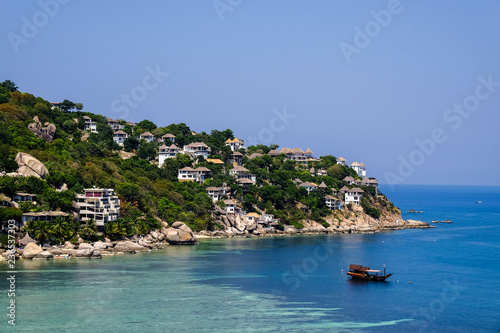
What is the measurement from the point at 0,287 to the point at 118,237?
60.8 feet

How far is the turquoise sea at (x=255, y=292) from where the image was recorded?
27.8 meters

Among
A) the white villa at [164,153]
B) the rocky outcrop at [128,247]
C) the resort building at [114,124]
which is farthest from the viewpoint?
the resort building at [114,124]

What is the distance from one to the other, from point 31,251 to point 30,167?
489 inches

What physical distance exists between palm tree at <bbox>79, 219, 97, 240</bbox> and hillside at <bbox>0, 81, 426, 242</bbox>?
0.09 meters

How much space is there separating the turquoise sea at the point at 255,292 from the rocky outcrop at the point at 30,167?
1293 centimetres

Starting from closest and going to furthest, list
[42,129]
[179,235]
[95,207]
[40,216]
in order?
[40,216] < [95,207] < [179,235] < [42,129]

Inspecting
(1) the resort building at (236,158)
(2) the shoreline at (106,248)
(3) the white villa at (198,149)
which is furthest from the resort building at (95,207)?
(1) the resort building at (236,158)

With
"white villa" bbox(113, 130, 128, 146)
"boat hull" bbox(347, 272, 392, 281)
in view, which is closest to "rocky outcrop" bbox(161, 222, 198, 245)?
"boat hull" bbox(347, 272, 392, 281)

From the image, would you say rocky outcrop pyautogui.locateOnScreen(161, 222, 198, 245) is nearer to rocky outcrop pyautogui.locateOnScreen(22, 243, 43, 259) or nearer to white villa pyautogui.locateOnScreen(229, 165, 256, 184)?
rocky outcrop pyautogui.locateOnScreen(22, 243, 43, 259)

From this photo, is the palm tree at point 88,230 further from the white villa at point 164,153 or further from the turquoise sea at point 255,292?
the white villa at point 164,153

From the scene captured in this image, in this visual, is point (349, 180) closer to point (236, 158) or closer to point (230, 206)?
point (236, 158)

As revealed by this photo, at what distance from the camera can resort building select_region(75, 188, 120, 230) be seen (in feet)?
165

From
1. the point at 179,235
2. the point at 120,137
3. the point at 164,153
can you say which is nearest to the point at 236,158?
the point at 164,153

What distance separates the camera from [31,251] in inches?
1690
